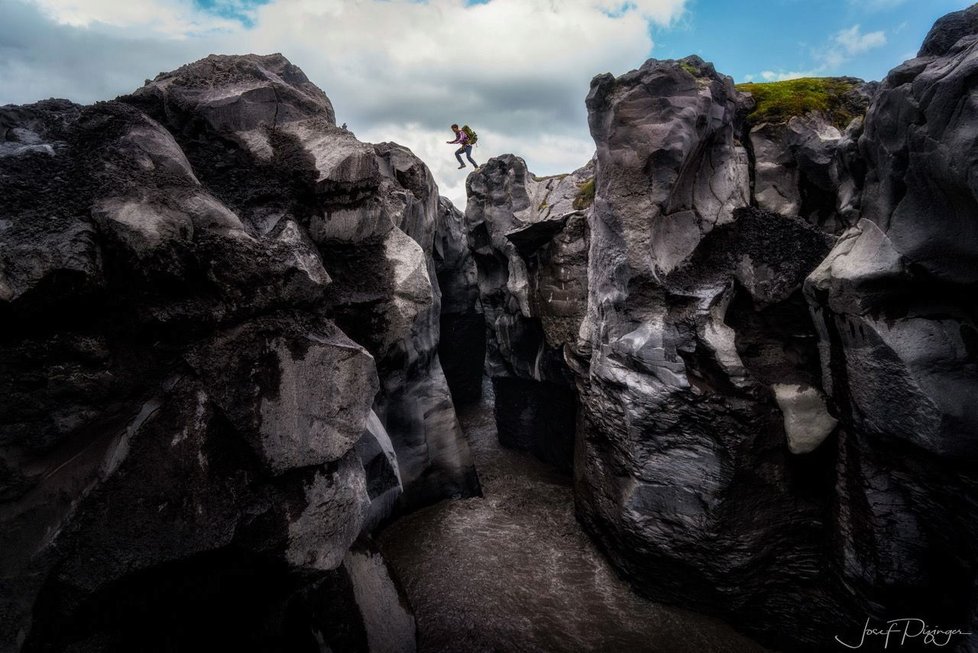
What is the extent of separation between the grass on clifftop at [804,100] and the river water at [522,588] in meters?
9.60

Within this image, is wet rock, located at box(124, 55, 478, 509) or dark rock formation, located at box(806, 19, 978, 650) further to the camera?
wet rock, located at box(124, 55, 478, 509)

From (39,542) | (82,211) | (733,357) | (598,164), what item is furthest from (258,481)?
(598,164)

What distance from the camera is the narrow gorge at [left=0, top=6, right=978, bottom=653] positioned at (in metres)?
4.97

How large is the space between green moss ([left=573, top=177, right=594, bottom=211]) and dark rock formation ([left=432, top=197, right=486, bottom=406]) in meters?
6.92

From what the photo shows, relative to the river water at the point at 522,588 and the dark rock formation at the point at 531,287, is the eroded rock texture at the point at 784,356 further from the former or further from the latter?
the dark rock formation at the point at 531,287

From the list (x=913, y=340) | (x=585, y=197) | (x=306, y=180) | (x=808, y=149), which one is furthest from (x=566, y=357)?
(x=306, y=180)

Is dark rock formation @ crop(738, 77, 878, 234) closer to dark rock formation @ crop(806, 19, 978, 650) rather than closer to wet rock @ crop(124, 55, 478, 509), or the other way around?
dark rock formation @ crop(806, 19, 978, 650)

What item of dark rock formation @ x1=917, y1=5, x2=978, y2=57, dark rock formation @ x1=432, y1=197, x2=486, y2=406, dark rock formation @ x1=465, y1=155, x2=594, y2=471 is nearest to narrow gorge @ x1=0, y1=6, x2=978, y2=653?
dark rock formation @ x1=917, y1=5, x2=978, y2=57

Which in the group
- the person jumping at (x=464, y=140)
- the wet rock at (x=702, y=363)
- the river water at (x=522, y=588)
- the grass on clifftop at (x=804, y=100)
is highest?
the person jumping at (x=464, y=140)

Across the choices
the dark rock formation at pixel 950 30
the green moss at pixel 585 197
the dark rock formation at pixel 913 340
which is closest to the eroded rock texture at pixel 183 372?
the green moss at pixel 585 197

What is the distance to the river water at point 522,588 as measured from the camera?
8.14 m

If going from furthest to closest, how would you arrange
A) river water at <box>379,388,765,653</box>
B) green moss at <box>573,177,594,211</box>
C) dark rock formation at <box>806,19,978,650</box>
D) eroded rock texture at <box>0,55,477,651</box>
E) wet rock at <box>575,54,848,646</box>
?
green moss at <box>573,177,594,211</box> < river water at <box>379,388,765,653</box> < wet rock at <box>575,54,848,646</box> < dark rock formation at <box>806,19,978,650</box> < eroded rock texture at <box>0,55,477,651</box>

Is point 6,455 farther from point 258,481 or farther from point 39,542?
point 258,481

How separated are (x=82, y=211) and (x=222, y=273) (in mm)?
1427
